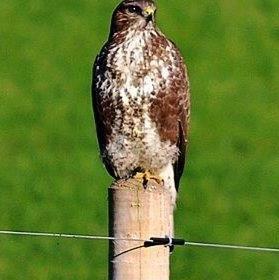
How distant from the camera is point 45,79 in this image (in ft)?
66.2

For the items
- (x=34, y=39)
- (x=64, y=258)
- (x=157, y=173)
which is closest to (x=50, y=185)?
(x=64, y=258)

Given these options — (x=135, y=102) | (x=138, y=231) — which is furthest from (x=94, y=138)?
(x=138, y=231)

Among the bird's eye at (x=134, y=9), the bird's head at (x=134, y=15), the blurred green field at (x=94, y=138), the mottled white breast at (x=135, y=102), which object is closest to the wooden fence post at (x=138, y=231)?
the mottled white breast at (x=135, y=102)

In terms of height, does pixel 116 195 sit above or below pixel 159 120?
below

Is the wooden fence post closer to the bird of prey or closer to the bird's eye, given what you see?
the bird of prey

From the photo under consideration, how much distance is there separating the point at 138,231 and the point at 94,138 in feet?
39.7

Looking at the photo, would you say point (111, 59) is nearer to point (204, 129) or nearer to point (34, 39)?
point (204, 129)

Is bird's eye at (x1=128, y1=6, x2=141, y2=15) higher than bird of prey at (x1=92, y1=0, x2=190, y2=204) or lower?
higher

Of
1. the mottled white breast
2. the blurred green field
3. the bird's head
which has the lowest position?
the mottled white breast

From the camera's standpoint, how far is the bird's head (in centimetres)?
878

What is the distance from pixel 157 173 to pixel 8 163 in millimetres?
9042

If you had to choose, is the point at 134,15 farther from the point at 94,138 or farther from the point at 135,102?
the point at 94,138

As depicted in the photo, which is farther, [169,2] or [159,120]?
[169,2]

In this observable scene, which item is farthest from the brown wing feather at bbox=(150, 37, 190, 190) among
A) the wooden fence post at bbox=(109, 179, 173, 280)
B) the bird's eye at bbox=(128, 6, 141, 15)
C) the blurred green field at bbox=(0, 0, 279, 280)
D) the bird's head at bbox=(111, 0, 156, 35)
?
the blurred green field at bbox=(0, 0, 279, 280)
